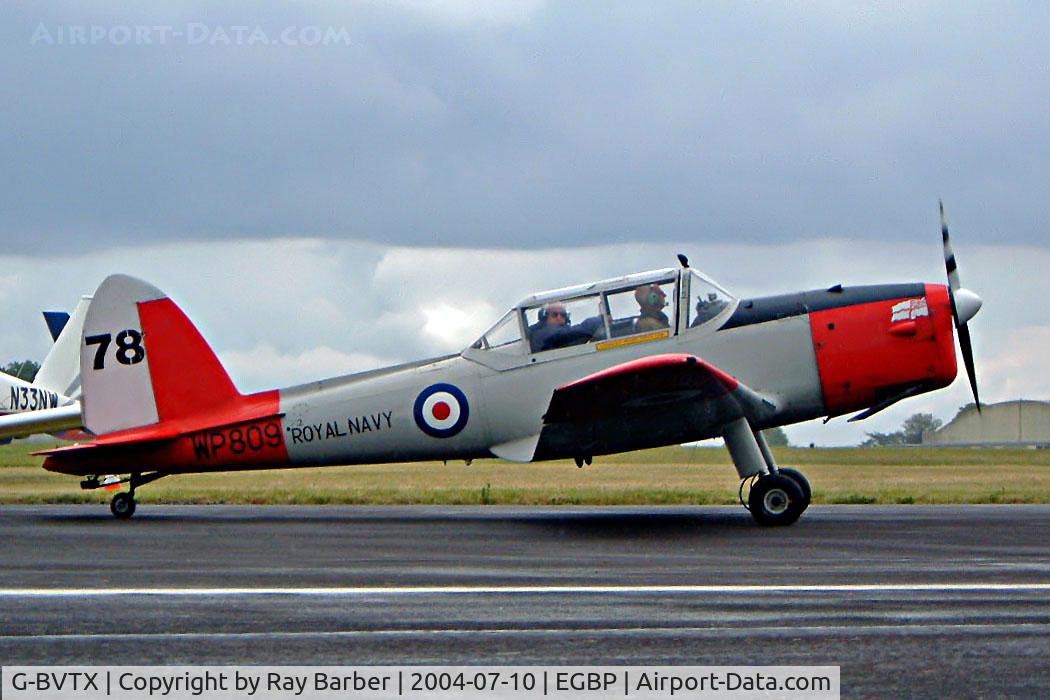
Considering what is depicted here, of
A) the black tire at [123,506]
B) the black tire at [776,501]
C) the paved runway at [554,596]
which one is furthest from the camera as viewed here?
the black tire at [123,506]

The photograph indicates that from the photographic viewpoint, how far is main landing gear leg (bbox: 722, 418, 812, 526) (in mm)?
13977

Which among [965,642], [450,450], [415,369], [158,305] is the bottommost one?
[965,642]

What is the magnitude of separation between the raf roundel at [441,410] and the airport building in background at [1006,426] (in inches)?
3969

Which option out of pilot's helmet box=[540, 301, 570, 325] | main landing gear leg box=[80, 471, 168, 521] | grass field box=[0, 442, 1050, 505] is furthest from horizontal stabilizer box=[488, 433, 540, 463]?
grass field box=[0, 442, 1050, 505]

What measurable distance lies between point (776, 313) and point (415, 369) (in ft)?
13.2

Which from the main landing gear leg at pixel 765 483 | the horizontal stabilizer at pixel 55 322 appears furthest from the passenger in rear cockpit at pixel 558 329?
the horizontal stabilizer at pixel 55 322

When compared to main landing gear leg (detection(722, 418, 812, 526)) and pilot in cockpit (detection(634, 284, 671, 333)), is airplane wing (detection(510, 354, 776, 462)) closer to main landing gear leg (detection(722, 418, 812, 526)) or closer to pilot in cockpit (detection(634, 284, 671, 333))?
main landing gear leg (detection(722, 418, 812, 526))

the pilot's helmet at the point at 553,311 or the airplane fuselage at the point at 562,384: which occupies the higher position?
the pilot's helmet at the point at 553,311

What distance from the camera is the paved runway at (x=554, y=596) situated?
5.89 m

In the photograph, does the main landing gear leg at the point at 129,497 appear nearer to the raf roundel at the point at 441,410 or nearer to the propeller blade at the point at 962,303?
the raf roundel at the point at 441,410

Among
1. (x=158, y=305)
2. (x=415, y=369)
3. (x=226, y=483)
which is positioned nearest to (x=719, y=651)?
(x=415, y=369)

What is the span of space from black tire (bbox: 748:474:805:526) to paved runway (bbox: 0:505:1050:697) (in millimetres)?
235

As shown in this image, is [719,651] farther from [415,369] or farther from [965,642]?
[415,369]

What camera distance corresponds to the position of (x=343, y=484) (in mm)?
28688
